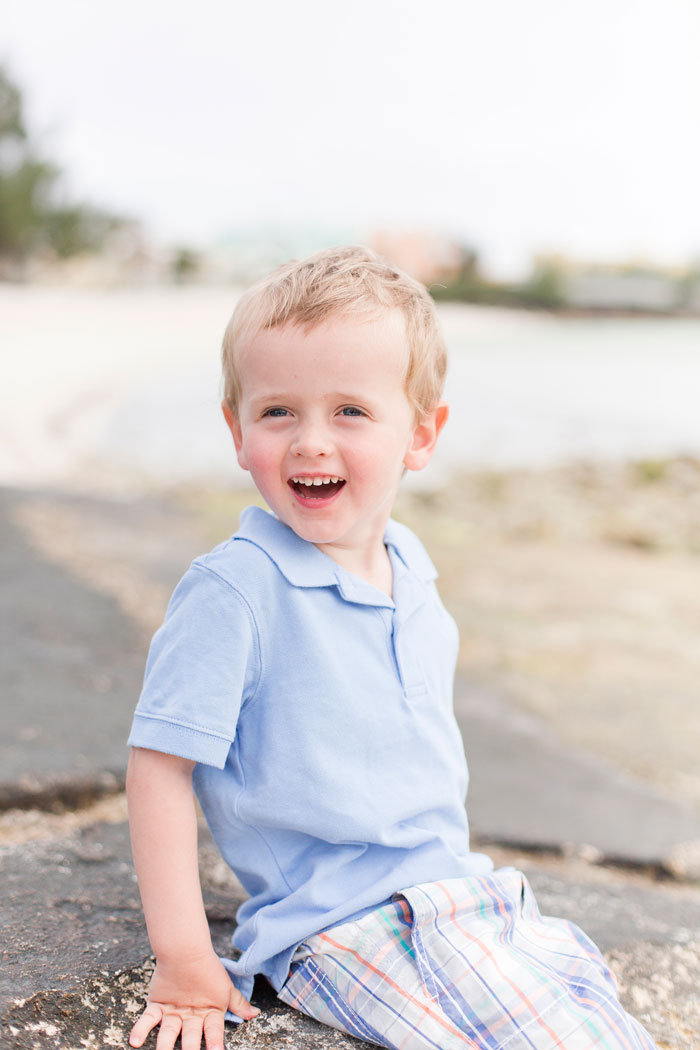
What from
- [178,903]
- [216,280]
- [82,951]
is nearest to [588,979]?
[178,903]

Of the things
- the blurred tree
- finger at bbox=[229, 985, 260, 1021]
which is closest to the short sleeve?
finger at bbox=[229, 985, 260, 1021]

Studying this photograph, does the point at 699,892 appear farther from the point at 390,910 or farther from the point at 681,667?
the point at 681,667

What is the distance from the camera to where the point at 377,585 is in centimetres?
141

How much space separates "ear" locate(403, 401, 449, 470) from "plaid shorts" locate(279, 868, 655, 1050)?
59 centimetres

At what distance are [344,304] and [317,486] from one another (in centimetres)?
24

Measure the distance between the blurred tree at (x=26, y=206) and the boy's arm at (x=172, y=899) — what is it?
30.8 metres

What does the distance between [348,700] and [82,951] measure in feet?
1.59

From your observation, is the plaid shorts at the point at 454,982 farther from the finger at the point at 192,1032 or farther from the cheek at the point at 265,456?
the cheek at the point at 265,456

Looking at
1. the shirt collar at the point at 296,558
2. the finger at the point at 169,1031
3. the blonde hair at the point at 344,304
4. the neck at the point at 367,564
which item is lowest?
the finger at the point at 169,1031

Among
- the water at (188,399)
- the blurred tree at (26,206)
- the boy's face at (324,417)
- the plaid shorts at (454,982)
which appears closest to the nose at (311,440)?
the boy's face at (324,417)

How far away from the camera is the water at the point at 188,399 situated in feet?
24.5

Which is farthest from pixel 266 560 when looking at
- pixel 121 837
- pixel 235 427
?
pixel 121 837

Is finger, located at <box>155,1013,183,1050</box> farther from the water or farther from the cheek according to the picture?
the water

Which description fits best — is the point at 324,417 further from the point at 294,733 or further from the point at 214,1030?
the point at 214,1030
